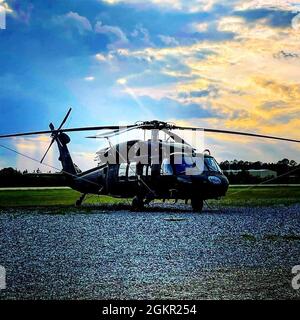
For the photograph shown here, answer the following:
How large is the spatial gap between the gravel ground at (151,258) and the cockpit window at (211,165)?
9.75ft

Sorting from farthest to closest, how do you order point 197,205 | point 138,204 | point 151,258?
point 138,204 < point 197,205 < point 151,258

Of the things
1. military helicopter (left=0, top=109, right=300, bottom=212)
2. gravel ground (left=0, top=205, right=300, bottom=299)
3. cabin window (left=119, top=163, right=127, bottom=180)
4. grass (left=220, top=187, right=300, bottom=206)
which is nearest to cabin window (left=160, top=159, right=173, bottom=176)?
military helicopter (left=0, top=109, right=300, bottom=212)

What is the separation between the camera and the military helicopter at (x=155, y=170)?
22641 mm

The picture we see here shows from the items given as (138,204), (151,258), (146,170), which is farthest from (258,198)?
(151,258)

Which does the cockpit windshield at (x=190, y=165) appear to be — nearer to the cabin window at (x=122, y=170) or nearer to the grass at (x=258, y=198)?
the cabin window at (x=122, y=170)

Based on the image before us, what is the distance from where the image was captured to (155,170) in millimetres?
24547

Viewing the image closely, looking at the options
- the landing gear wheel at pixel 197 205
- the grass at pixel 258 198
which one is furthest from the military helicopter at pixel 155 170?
the grass at pixel 258 198

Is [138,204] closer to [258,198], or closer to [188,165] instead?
[188,165]

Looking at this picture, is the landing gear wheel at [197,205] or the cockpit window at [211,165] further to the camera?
the landing gear wheel at [197,205]

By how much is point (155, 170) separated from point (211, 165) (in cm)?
275

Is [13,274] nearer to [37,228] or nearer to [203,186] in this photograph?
[37,228]

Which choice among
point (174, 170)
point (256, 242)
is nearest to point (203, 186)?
point (174, 170)
